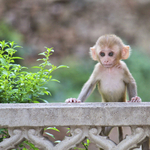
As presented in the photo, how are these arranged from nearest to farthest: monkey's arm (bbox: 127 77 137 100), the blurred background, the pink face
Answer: the pink face → monkey's arm (bbox: 127 77 137 100) → the blurred background

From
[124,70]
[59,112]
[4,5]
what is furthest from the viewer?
[4,5]

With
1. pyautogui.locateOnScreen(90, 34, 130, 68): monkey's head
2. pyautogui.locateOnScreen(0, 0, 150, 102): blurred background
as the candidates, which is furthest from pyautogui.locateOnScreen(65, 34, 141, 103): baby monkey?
pyautogui.locateOnScreen(0, 0, 150, 102): blurred background

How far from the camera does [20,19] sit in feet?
29.8

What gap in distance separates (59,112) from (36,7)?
308 inches

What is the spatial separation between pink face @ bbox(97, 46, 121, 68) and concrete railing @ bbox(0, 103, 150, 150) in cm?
125

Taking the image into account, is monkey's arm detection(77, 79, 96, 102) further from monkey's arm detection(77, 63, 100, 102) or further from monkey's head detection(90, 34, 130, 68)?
monkey's head detection(90, 34, 130, 68)

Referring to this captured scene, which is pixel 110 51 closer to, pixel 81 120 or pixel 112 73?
pixel 112 73

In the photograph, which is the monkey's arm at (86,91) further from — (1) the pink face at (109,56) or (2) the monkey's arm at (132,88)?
(2) the monkey's arm at (132,88)

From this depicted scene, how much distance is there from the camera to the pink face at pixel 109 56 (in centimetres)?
311

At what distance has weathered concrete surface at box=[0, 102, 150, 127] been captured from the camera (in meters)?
1.89

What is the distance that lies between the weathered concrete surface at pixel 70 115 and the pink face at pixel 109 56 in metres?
1.25

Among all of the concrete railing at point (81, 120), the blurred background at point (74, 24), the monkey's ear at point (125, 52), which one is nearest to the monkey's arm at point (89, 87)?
the monkey's ear at point (125, 52)

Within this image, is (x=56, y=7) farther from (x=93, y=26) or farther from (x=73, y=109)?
(x=73, y=109)

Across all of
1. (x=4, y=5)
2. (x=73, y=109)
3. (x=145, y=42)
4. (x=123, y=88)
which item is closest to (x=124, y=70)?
(x=123, y=88)
